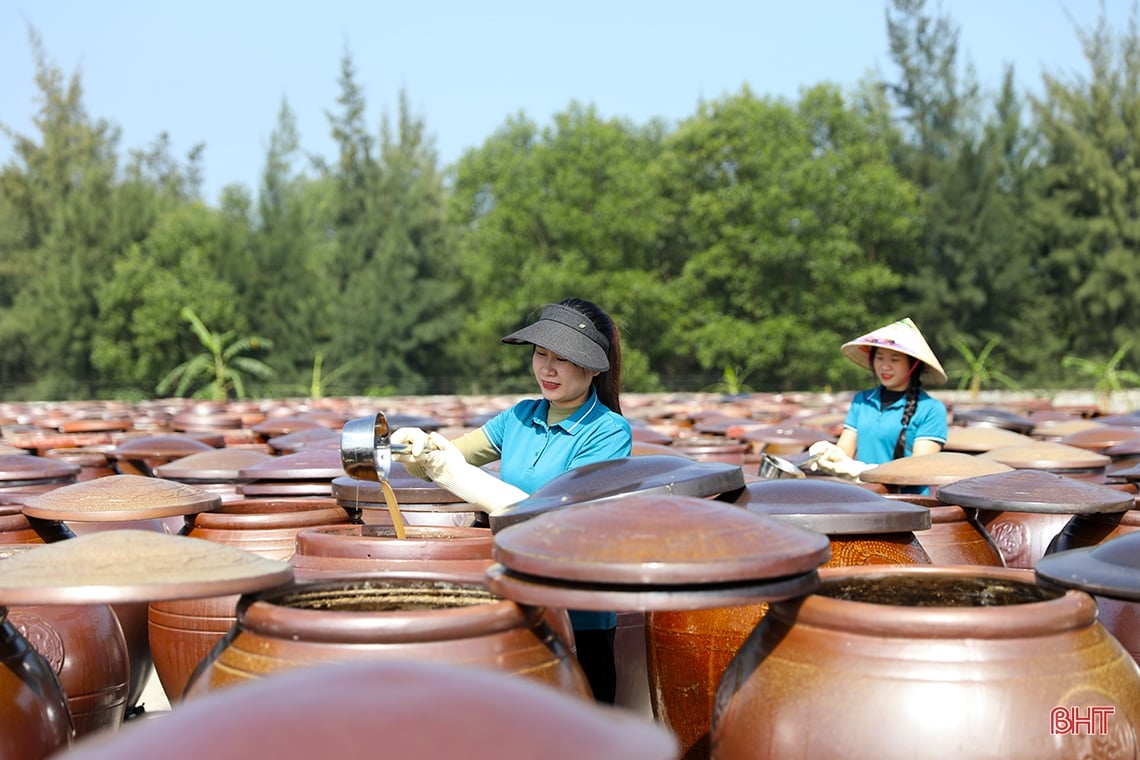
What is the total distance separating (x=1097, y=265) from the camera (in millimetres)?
36000

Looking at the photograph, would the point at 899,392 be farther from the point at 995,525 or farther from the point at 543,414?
the point at 543,414

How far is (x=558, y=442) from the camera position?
3.73 meters

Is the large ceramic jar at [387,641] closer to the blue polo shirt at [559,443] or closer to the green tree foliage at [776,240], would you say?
the blue polo shirt at [559,443]

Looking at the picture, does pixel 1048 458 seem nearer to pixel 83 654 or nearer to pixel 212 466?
pixel 212 466

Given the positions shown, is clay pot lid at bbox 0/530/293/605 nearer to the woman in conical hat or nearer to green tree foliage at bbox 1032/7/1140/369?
the woman in conical hat

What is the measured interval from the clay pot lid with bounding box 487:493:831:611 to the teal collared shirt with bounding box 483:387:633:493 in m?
1.13

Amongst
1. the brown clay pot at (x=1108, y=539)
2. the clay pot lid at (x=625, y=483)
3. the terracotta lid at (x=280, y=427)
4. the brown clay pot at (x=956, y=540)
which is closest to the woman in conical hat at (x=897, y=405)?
the brown clay pot at (x=1108, y=539)

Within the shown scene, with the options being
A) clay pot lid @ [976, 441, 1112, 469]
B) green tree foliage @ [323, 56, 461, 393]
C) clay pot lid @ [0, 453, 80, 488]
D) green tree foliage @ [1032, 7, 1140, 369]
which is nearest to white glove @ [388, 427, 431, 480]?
clay pot lid @ [0, 453, 80, 488]

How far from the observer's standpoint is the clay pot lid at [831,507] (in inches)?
129

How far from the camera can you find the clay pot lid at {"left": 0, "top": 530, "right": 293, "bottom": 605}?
227 centimetres

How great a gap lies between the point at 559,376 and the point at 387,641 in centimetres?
153

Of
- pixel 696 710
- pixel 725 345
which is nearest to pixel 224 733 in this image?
pixel 696 710

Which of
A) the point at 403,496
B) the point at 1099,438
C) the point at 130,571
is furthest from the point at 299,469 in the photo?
the point at 1099,438

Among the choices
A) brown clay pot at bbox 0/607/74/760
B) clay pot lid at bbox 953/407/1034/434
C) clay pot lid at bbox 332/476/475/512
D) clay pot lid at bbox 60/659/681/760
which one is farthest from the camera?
clay pot lid at bbox 953/407/1034/434
